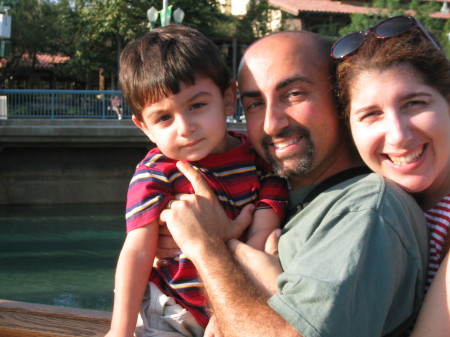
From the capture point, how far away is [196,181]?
6.50 feet

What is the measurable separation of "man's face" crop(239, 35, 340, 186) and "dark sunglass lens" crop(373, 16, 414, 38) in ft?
1.13

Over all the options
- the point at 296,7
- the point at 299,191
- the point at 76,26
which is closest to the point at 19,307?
the point at 299,191

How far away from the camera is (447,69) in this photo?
1.77 metres

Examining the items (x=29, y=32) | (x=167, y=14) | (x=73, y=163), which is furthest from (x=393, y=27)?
(x=29, y=32)

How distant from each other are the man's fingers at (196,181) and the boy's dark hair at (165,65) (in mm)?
263

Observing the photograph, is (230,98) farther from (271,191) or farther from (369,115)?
(369,115)

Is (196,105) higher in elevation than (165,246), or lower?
higher

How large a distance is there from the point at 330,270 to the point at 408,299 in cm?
25

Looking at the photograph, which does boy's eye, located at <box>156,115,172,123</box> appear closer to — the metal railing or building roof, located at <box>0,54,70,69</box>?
the metal railing

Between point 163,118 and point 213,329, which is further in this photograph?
point 163,118

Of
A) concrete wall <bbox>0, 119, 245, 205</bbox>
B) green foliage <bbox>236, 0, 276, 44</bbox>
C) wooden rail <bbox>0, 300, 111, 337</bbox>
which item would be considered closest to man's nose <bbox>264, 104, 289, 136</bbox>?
wooden rail <bbox>0, 300, 111, 337</bbox>

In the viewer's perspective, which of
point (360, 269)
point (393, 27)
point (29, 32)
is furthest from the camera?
point (29, 32)

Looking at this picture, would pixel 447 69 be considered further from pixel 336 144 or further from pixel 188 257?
pixel 188 257

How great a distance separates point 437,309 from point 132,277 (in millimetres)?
968
